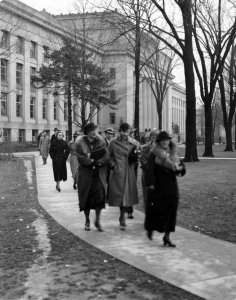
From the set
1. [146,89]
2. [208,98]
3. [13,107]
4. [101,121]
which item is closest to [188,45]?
[208,98]

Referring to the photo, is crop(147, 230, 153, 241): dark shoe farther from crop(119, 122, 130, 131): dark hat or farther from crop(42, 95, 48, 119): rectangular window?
crop(42, 95, 48, 119): rectangular window

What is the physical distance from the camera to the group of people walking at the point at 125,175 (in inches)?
268

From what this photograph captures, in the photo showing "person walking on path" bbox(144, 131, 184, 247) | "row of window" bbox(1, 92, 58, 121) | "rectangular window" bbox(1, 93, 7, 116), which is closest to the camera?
"person walking on path" bbox(144, 131, 184, 247)

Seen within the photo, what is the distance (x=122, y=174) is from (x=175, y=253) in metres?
2.12

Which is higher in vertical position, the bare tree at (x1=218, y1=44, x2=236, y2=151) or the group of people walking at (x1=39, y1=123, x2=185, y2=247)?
the bare tree at (x1=218, y1=44, x2=236, y2=151)

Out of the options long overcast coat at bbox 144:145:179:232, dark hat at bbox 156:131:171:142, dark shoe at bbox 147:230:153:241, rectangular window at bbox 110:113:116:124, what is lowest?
dark shoe at bbox 147:230:153:241

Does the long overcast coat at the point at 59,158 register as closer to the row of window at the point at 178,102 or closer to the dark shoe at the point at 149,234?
the dark shoe at the point at 149,234

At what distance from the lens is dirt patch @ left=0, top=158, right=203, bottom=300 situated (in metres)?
4.97

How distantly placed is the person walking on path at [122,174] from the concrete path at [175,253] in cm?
46

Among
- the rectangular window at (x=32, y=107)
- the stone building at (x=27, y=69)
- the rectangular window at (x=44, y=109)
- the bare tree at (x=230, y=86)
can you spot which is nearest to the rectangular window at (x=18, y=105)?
the stone building at (x=27, y=69)

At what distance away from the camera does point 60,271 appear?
5.77m

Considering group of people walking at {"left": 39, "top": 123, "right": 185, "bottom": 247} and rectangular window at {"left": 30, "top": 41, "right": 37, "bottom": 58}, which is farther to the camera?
rectangular window at {"left": 30, "top": 41, "right": 37, "bottom": 58}

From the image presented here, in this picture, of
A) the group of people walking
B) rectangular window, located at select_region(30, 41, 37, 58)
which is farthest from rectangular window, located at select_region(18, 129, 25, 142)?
the group of people walking

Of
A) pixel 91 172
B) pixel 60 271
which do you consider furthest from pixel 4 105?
pixel 60 271
